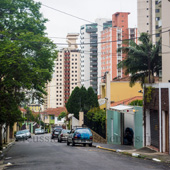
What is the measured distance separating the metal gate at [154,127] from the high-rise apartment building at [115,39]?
4137 inches

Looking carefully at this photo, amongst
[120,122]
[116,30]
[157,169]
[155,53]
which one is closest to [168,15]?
[155,53]

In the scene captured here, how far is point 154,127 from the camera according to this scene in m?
22.2

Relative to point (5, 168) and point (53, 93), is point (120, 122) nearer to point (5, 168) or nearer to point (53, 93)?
point (5, 168)

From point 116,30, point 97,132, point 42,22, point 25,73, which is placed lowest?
point 97,132

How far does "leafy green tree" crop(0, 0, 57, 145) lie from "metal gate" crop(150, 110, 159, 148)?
28.4 ft

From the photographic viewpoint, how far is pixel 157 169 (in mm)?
13016

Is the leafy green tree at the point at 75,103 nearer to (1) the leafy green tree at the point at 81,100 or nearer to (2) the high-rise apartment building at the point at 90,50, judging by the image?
(1) the leafy green tree at the point at 81,100

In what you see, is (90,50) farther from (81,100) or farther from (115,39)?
(81,100)

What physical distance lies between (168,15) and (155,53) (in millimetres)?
5195

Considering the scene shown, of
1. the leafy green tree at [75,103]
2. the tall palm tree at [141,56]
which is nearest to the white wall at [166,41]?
the tall palm tree at [141,56]

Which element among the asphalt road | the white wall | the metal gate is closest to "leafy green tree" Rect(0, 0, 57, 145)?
the asphalt road

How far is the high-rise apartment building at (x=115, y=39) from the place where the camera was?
428ft

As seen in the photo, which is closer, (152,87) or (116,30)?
(152,87)

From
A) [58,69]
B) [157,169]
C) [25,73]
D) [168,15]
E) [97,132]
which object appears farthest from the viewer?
[58,69]
